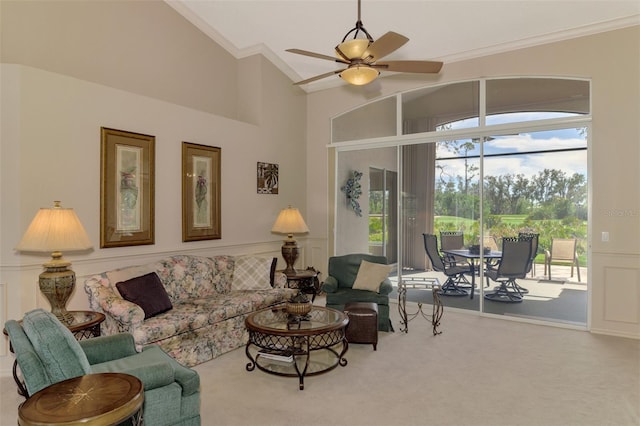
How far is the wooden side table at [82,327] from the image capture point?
9.95 feet

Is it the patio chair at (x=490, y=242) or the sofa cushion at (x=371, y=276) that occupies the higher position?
the patio chair at (x=490, y=242)

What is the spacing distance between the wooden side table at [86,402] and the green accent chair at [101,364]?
0.11 metres

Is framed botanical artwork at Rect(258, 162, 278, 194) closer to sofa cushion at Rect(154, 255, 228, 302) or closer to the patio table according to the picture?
sofa cushion at Rect(154, 255, 228, 302)

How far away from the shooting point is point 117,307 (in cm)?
342

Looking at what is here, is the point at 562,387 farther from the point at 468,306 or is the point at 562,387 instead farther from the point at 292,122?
the point at 292,122

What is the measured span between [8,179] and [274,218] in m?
3.51

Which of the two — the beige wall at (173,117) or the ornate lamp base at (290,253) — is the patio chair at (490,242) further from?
the ornate lamp base at (290,253)

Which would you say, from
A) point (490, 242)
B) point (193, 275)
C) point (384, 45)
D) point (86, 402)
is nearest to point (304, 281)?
point (193, 275)

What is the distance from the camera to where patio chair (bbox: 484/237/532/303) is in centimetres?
514

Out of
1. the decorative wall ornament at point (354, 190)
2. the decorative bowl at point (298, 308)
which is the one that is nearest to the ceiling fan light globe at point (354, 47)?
the decorative bowl at point (298, 308)

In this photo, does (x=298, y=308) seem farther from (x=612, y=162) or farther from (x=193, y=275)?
(x=612, y=162)

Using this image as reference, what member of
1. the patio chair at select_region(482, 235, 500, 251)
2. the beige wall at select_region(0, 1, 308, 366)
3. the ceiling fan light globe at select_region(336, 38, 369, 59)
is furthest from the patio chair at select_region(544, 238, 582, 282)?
the beige wall at select_region(0, 1, 308, 366)

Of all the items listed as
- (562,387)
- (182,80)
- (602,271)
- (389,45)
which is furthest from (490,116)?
(182,80)

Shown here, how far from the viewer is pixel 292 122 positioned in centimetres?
664
